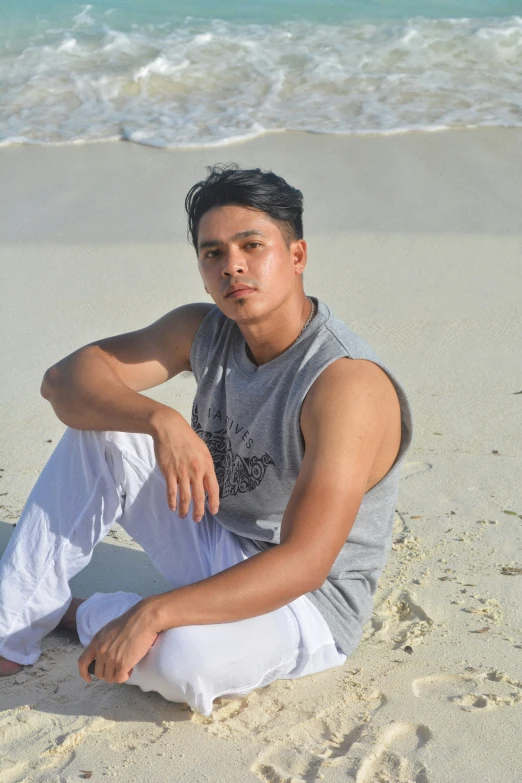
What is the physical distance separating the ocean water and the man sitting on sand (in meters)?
4.56

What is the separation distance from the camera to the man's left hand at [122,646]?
2.18 meters

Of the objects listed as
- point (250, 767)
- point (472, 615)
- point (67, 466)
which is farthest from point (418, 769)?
point (67, 466)

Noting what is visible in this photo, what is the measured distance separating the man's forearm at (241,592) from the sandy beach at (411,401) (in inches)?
14.1

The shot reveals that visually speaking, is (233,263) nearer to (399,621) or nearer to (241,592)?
(241,592)

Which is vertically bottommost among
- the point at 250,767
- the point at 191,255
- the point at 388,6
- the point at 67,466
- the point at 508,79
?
the point at 250,767

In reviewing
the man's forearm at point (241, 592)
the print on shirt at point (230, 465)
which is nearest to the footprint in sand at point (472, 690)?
the man's forearm at point (241, 592)

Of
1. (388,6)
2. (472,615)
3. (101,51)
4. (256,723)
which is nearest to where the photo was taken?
(256,723)

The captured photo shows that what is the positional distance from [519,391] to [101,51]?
7068 mm

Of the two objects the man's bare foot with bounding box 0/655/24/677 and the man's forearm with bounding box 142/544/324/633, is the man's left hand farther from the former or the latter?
the man's bare foot with bounding box 0/655/24/677

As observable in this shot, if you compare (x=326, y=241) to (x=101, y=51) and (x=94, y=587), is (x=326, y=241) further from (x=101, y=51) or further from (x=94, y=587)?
(x=101, y=51)

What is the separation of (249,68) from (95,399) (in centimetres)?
710

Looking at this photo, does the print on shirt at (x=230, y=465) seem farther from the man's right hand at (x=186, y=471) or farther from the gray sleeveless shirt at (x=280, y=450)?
the man's right hand at (x=186, y=471)

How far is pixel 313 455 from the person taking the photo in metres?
2.21

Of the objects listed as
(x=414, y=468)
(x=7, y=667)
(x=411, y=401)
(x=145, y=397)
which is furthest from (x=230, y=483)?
(x=411, y=401)
